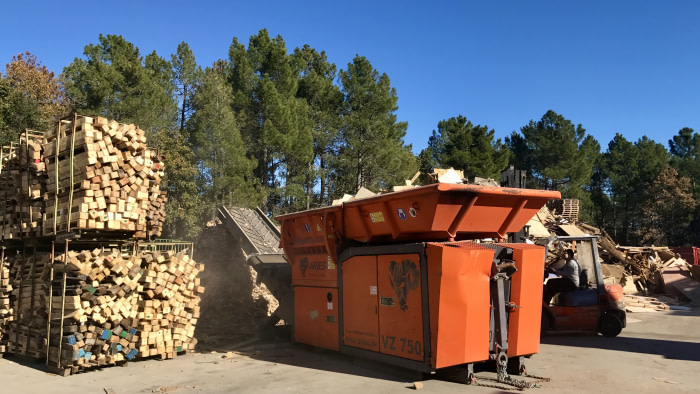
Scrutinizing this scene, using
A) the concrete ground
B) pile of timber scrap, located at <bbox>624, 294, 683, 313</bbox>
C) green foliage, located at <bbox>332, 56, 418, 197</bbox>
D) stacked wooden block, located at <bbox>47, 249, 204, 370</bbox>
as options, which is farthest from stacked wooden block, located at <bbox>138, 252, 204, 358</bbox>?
green foliage, located at <bbox>332, 56, 418, 197</bbox>

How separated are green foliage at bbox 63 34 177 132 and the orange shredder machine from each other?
18.2 m

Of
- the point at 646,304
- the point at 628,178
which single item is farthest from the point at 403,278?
the point at 628,178

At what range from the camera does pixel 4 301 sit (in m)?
9.61

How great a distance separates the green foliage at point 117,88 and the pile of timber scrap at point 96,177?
48.8 ft

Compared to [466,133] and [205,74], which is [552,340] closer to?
[205,74]

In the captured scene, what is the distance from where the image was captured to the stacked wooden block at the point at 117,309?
25.7ft

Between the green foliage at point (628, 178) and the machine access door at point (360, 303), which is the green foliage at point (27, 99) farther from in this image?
the green foliage at point (628, 178)

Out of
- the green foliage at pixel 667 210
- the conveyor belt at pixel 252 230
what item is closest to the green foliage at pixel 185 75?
the conveyor belt at pixel 252 230

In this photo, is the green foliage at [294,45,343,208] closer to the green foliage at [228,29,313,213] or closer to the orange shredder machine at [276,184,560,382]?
the green foliage at [228,29,313,213]

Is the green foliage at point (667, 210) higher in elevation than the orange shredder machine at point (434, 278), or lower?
higher

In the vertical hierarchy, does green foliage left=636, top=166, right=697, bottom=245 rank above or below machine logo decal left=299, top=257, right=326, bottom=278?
above

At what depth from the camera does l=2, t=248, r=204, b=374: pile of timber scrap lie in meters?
7.87

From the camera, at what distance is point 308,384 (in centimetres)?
671

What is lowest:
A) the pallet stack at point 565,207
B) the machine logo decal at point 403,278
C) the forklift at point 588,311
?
the forklift at point 588,311
